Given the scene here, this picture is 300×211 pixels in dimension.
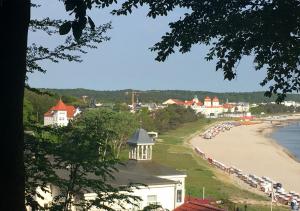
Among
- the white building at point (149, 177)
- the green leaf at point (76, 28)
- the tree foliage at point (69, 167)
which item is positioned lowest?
the white building at point (149, 177)

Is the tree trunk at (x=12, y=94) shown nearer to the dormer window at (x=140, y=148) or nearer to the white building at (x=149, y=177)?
the white building at (x=149, y=177)

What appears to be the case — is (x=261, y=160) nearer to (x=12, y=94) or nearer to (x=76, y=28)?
(x=12, y=94)

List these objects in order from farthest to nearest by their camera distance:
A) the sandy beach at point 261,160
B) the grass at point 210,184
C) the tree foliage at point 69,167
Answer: the sandy beach at point 261,160, the grass at point 210,184, the tree foliage at point 69,167

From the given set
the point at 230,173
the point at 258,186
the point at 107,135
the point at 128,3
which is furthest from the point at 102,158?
the point at 230,173

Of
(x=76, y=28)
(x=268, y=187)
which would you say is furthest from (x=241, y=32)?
(x=268, y=187)

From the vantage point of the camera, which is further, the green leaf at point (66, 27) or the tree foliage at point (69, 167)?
the tree foliage at point (69, 167)

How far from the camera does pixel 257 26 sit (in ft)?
15.4

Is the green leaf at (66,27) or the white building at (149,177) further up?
the green leaf at (66,27)

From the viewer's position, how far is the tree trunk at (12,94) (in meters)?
3.37

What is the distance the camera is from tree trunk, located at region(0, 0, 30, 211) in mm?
3373

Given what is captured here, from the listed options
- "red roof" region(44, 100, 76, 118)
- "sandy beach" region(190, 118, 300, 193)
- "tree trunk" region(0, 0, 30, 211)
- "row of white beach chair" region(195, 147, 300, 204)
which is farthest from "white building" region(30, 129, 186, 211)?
"red roof" region(44, 100, 76, 118)

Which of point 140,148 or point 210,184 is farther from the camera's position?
point 210,184

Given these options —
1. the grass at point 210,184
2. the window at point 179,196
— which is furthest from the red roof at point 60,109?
the window at point 179,196

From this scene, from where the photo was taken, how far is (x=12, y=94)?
3443 millimetres
